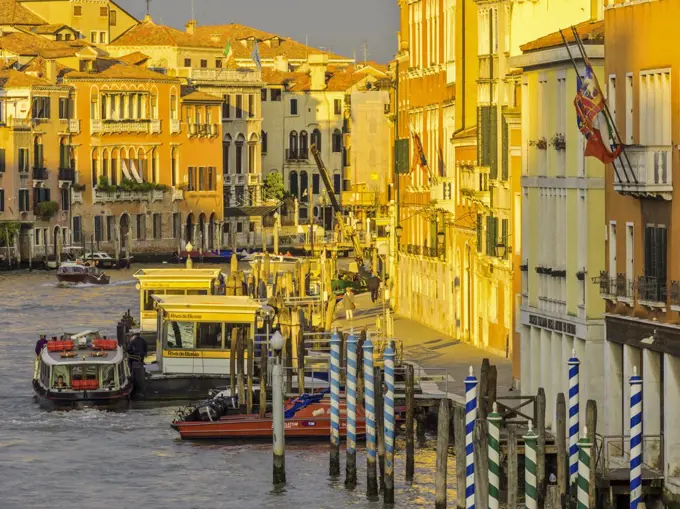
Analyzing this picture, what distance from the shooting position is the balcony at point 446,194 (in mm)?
43031

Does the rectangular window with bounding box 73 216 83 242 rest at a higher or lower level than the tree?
lower

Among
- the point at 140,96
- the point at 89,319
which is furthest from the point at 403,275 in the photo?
the point at 140,96

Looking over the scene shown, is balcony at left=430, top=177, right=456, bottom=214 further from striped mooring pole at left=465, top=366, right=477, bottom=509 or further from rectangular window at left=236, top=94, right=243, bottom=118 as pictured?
rectangular window at left=236, top=94, right=243, bottom=118

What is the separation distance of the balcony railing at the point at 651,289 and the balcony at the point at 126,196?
7268 cm

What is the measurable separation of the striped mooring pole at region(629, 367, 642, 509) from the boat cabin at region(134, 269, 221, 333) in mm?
26221

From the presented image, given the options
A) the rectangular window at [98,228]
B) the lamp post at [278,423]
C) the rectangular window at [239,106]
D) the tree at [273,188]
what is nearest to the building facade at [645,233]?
the lamp post at [278,423]

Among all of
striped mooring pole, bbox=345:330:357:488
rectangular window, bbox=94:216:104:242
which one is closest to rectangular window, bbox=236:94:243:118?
rectangular window, bbox=94:216:104:242

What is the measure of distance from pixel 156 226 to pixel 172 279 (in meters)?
50.2

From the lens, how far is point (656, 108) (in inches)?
862

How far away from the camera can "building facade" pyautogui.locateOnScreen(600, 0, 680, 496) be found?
21.4m

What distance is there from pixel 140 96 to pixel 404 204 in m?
46.1

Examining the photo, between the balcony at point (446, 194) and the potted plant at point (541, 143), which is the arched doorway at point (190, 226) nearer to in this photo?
the balcony at point (446, 194)

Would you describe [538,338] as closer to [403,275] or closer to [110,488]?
[110,488]

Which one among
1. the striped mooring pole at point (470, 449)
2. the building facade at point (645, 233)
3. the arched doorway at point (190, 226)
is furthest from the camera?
the arched doorway at point (190, 226)
